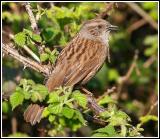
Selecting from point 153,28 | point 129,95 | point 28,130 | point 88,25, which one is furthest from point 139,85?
point 88,25

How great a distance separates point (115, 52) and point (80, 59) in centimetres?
344

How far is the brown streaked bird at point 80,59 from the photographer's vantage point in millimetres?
4672

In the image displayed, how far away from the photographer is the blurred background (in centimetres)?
577

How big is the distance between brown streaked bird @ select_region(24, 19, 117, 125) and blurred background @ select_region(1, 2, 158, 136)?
16 cm

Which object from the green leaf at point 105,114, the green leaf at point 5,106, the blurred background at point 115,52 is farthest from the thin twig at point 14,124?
the green leaf at point 105,114

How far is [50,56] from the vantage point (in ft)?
15.1

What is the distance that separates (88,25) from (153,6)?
2349 mm

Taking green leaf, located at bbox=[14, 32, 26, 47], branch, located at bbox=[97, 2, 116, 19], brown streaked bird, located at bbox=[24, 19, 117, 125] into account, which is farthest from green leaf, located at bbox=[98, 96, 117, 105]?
green leaf, located at bbox=[14, 32, 26, 47]

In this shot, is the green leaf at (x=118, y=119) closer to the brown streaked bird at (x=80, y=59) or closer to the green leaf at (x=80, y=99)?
the green leaf at (x=80, y=99)

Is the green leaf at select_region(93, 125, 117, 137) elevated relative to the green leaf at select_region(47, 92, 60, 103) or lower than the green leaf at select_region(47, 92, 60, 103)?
lower

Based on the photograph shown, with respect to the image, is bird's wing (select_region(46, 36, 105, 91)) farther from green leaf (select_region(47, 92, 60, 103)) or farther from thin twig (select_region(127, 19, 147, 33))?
thin twig (select_region(127, 19, 147, 33))

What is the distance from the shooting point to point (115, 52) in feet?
28.0

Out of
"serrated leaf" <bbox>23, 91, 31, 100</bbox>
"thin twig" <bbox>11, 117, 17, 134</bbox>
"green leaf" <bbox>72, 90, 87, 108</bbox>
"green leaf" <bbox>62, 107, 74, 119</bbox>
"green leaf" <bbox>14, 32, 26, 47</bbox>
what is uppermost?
"green leaf" <bbox>14, 32, 26, 47</bbox>

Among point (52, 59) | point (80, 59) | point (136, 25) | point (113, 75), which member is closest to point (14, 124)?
point (113, 75)
